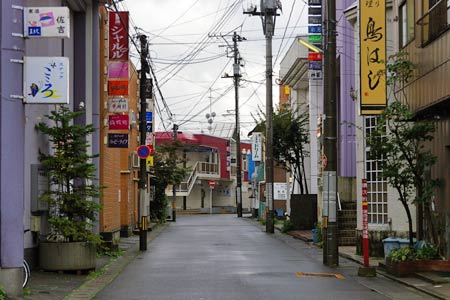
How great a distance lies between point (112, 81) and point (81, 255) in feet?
26.9

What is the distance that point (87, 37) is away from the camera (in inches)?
860

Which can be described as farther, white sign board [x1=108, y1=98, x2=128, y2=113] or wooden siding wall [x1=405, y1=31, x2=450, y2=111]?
white sign board [x1=108, y1=98, x2=128, y2=113]

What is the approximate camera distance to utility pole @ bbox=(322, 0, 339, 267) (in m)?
18.5

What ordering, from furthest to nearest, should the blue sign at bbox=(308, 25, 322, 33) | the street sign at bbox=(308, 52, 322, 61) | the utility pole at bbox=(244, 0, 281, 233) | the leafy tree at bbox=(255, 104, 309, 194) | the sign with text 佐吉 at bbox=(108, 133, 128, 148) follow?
the leafy tree at bbox=(255, 104, 309, 194), the utility pole at bbox=(244, 0, 281, 233), the street sign at bbox=(308, 52, 322, 61), the blue sign at bbox=(308, 25, 322, 33), the sign with text 佐吉 at bbox=(108, 133, 128, 148)

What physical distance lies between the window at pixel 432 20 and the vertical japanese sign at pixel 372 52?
5.98ft

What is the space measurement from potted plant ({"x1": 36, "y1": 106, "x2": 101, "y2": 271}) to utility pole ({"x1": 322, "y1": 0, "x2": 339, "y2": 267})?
5959mm

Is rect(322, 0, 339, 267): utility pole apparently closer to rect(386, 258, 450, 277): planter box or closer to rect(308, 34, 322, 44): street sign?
rect(386, 258, 450, 277): planter box

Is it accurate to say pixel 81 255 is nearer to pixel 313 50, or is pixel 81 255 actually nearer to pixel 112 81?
pixel 112 81

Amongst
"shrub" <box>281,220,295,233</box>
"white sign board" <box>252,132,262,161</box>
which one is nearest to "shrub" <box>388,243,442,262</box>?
"shrub" <box>281,220,295,233</box>

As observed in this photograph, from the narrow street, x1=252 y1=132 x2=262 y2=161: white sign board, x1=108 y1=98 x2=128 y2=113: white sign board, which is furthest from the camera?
x1=252 y1=132 x2=262 y2=161: white sign board

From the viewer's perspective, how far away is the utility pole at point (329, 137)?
18.5 metres

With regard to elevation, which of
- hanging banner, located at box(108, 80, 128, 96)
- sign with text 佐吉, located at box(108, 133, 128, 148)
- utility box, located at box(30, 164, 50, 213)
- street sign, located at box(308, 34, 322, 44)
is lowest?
utility box, located at box(30, 164, 50, 213)

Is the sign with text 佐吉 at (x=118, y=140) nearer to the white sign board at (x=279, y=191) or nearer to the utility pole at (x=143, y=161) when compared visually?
the utility pole at (x=143, y=161)

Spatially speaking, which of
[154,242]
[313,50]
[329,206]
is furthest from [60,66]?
[313,50]
